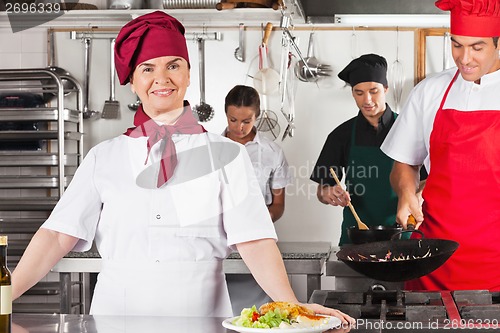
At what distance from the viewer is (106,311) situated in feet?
6.68

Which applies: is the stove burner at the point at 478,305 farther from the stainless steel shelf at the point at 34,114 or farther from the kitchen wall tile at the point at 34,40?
the kitchen wall tile at the point at 34,40

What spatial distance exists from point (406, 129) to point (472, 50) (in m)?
0.41

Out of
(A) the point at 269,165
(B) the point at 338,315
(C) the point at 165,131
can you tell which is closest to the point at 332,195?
(A) the point at 269,165

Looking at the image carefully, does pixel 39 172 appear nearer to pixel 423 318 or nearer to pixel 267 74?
pixel 267 74

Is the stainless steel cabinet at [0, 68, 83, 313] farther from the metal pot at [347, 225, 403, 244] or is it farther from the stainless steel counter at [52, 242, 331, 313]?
the metal pot at [347, 225, 403, 244]

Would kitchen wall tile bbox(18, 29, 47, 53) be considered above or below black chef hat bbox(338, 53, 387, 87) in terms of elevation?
above

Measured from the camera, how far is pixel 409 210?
2633 millimetres

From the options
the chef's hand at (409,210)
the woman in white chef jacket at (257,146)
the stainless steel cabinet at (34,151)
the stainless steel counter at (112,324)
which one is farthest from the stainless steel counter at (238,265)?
the stainless steel counter at (112,324)

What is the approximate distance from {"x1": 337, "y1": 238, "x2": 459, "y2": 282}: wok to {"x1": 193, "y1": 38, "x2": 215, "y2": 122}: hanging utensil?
2.17 meters

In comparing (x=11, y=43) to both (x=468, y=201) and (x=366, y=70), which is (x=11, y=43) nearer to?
(x=366, y=70)

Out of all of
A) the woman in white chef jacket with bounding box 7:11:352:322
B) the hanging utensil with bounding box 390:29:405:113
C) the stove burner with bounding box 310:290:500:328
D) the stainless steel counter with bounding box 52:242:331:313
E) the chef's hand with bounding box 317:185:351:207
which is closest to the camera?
the stove burner with bounding box 310:290:500:328

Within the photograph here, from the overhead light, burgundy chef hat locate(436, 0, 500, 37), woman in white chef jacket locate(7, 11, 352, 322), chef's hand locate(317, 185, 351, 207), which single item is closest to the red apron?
burgundy chef hat locate(436, 0, 500, 37)

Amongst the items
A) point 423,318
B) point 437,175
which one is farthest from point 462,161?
point 423,318

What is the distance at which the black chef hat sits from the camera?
14.0ft
